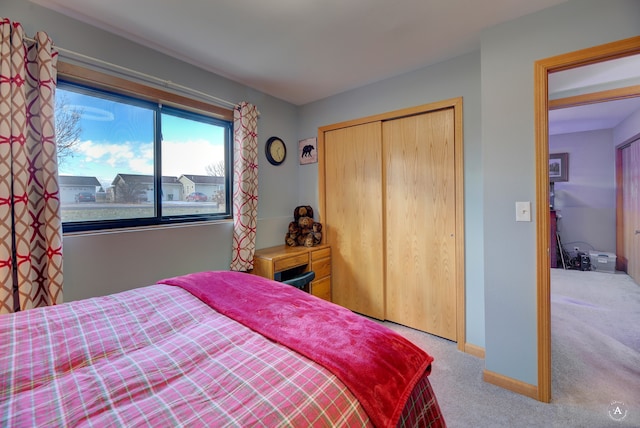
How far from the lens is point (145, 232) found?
208cm

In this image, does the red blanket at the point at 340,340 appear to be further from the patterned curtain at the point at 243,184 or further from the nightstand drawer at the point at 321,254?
the nightstand drawer at the point at 321,254

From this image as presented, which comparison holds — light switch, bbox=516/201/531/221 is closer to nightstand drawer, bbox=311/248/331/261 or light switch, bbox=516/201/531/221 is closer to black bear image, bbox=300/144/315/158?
nightstand drawer, bbox=311/248/331/261

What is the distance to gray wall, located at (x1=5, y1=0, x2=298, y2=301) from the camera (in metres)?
1.74

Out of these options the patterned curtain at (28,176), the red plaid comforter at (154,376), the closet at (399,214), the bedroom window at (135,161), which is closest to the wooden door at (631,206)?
the closet at (399,214)

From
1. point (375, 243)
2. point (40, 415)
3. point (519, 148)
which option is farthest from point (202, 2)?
point (375, 243)

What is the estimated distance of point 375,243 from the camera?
2.82 m

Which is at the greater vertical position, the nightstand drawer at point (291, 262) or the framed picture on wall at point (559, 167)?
the framed picture on wall at point (559, 167)

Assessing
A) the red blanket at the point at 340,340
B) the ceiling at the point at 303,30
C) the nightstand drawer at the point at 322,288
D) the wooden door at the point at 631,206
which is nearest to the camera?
the red blanket at the point at 340,340

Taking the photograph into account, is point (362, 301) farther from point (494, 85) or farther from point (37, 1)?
point (37, 1)

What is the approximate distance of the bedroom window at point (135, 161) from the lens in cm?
183

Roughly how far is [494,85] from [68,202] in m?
3.02

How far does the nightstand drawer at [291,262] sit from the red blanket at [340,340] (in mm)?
1112

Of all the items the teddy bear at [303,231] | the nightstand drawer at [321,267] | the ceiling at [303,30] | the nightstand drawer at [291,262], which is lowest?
the nightstand drawer at [321,267]

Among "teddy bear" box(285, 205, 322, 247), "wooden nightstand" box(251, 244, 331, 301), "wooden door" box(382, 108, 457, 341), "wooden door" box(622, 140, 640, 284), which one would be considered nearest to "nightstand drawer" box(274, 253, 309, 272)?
"wooden nightstand" box(251, 244, 331, 301)
